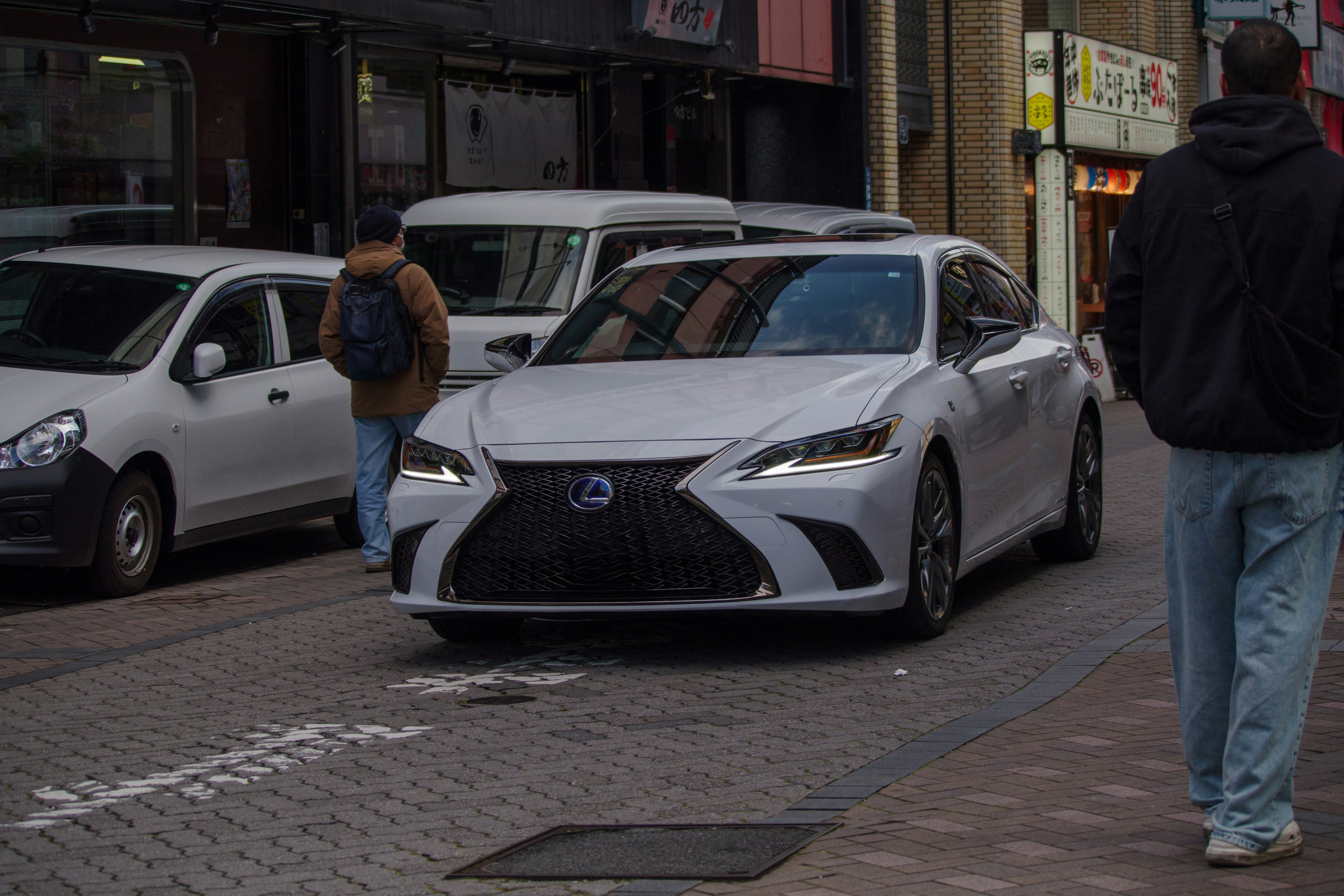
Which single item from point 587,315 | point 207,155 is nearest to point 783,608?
point 587,315

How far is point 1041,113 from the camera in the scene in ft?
90.8

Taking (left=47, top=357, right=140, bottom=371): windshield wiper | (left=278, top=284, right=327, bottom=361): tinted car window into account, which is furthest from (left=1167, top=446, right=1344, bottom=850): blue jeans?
(left=278, top=284, right=327, bottom=361): tinted car window

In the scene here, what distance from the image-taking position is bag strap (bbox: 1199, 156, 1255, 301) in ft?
13.6

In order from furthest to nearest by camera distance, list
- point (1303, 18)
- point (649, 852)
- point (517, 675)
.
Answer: point (1303, 18) → point (517, 675) → point (649, 852)

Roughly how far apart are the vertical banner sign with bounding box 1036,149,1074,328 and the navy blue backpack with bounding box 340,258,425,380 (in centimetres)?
1993

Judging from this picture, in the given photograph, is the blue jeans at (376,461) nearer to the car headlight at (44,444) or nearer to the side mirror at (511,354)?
the side mirror at (511,354)

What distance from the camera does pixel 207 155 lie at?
50.2 feet

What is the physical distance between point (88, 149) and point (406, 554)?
838 cm

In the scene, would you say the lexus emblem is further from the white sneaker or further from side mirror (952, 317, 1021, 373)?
the white sneaker

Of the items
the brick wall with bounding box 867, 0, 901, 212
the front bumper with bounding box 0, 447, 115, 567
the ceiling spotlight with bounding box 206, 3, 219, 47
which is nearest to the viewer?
the front bumper with bounding box 0, 447, 115, 567

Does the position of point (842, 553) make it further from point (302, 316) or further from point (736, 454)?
point (302, 316)

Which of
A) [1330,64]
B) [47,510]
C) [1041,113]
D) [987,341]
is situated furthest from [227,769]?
[1330,64]

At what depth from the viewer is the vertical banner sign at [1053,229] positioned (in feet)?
92.0

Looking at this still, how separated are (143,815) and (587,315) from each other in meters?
3.90
